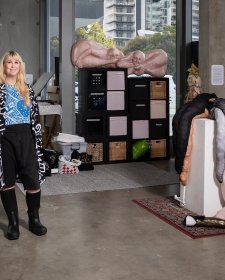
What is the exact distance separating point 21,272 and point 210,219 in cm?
174

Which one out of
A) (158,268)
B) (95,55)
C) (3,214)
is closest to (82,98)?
(95,55)

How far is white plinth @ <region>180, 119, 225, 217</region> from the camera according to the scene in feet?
13.4

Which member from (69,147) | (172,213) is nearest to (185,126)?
(172,213)

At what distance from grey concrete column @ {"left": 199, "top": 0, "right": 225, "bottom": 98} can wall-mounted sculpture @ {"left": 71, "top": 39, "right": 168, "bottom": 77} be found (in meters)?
1.81

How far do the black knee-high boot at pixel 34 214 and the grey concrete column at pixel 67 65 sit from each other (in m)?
3.41

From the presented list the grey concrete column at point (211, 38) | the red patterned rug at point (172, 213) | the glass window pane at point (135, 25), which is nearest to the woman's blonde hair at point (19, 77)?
the red patterned rug at point (172, 213)

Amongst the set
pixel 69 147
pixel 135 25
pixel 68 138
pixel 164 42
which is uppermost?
pixel 135 25

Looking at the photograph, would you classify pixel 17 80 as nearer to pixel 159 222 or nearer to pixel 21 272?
pixel 21 272

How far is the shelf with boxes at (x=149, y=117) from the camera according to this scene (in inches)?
283

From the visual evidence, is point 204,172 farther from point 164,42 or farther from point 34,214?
point 164,42

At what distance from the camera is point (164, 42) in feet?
25.8

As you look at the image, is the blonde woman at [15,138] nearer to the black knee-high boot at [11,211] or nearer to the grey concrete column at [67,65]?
the black knee-high boot at [11,211]

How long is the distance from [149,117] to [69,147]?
1.58 metres

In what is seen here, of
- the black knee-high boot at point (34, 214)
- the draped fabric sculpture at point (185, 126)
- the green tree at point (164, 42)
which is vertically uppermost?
the green tree at point (164, 42)
